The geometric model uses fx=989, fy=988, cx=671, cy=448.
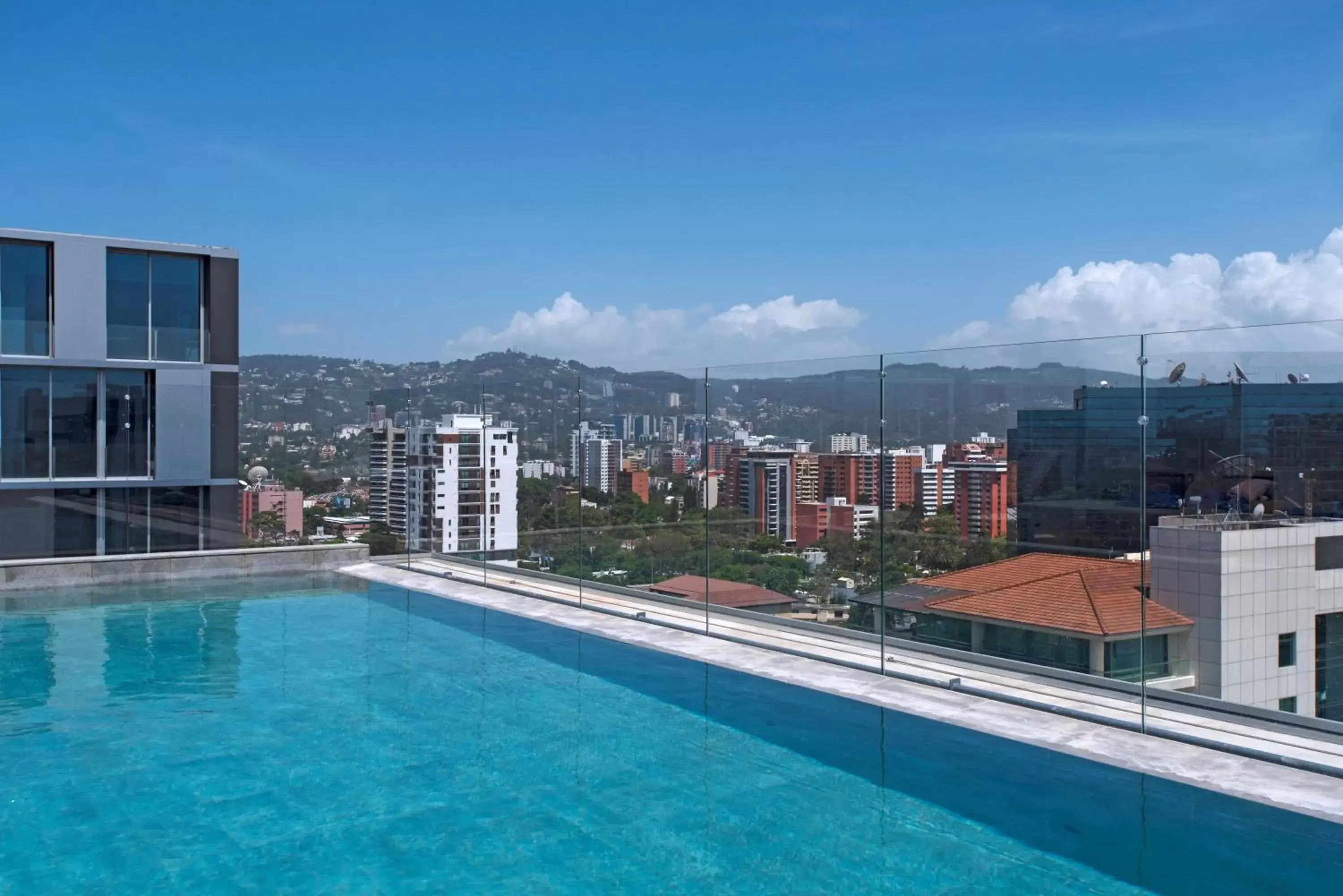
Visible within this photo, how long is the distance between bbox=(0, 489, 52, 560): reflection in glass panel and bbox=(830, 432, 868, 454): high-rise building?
10.5 m

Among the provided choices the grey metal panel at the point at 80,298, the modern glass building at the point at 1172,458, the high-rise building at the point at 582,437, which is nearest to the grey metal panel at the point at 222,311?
the grey metal panel at the point at 80,298

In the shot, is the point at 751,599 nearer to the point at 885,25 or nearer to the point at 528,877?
the point at 528,877

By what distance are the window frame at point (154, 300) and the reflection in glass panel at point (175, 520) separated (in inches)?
71.3

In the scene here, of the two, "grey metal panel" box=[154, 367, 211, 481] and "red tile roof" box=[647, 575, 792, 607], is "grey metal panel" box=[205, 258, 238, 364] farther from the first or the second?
"red tile roof" box=[647, 575, 792, 607]

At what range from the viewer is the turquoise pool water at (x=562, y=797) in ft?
13.4

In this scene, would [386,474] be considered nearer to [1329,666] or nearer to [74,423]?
[74,423]

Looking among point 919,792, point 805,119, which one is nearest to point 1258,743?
point 919,792

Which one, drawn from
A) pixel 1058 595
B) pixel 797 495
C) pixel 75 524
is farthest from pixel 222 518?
pixel 1058 595

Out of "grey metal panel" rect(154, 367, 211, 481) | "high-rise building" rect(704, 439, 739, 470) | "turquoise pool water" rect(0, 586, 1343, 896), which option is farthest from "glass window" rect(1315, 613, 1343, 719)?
"grey metal panel" rect(154, 367, 211, 481)

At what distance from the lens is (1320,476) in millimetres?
5074

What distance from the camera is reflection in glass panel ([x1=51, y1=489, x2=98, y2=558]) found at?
12812mm

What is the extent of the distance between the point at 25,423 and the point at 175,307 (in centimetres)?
242

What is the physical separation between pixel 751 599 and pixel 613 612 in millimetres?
1627

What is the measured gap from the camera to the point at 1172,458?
5641 mm
